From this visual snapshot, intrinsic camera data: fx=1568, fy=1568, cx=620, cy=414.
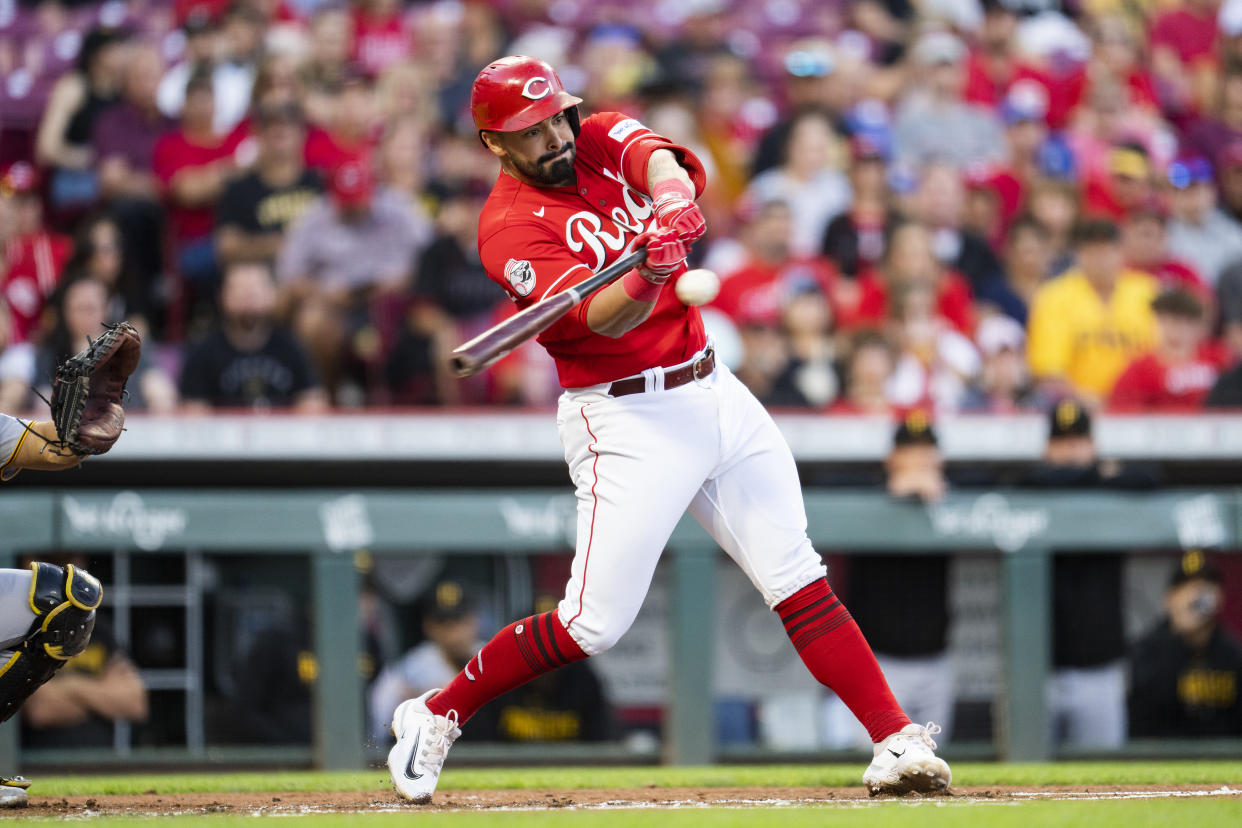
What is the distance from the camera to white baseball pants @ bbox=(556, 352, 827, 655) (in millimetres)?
3674

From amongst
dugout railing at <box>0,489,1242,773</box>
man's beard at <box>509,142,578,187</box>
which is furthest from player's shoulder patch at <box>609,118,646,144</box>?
dugout railing at <box>0,489,1242,773</box>

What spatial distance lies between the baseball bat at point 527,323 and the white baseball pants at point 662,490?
37 centimetres

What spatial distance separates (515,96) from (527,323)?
61cm

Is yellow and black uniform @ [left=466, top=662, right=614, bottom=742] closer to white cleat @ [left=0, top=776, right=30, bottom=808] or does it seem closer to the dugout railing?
the dugout railing

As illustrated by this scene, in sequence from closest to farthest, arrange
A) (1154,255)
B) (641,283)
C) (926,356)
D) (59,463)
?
1. (641,283)
2. (59,463)
3. (926,356)
4. (1154,255)

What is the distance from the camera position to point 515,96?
3.61 metres

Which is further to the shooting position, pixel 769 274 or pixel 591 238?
pixel 769 274

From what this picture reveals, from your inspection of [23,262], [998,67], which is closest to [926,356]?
[998,67]

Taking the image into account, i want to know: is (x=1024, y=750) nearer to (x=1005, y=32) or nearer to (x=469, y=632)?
(x=469, y=632)

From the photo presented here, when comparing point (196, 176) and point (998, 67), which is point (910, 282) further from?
point (196, 176)

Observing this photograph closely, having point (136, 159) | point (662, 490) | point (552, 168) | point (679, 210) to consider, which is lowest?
point (662, 490)

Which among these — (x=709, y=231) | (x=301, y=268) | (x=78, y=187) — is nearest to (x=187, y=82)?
(x=78, y=187)

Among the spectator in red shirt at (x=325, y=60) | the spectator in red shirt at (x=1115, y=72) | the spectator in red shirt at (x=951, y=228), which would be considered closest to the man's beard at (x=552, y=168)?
the spectator in red shirt at (x=951, y=228)

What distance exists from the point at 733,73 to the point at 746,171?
658mm
